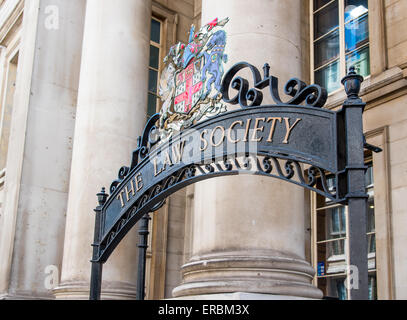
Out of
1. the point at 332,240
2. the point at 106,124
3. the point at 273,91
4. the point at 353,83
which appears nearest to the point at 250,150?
the point at 273,91

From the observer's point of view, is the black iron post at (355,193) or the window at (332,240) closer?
the black iron post at (355,193)

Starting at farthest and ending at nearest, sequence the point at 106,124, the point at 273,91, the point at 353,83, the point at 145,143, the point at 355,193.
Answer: the point at 106,124, the point at 145,143, the point at 273,91, the point at 353,83, the point at 355,193

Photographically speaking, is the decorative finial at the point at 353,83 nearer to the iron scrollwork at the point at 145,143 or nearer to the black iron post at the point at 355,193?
the black iron post at the point at 355,193

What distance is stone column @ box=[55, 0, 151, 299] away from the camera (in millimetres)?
10008

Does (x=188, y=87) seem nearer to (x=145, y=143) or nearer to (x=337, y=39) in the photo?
(x=145, y=143)

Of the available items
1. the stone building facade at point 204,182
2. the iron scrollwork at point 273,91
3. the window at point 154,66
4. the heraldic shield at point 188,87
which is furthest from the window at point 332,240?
the iron scrollwork at point 273,91

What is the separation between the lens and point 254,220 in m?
6.79

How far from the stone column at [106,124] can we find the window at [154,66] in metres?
4.51

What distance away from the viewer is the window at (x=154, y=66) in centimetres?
1638

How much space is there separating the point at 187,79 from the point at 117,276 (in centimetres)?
383

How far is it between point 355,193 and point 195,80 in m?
3.73

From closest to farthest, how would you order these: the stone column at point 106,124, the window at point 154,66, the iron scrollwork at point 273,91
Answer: the iron scrollwork at point 273,91 < the stone column at point 106,124 < the window at point 154,66

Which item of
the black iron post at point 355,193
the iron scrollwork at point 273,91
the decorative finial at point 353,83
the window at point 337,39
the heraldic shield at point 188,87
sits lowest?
the black iron post at point 355,193

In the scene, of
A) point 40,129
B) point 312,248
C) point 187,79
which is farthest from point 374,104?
point 40,129
